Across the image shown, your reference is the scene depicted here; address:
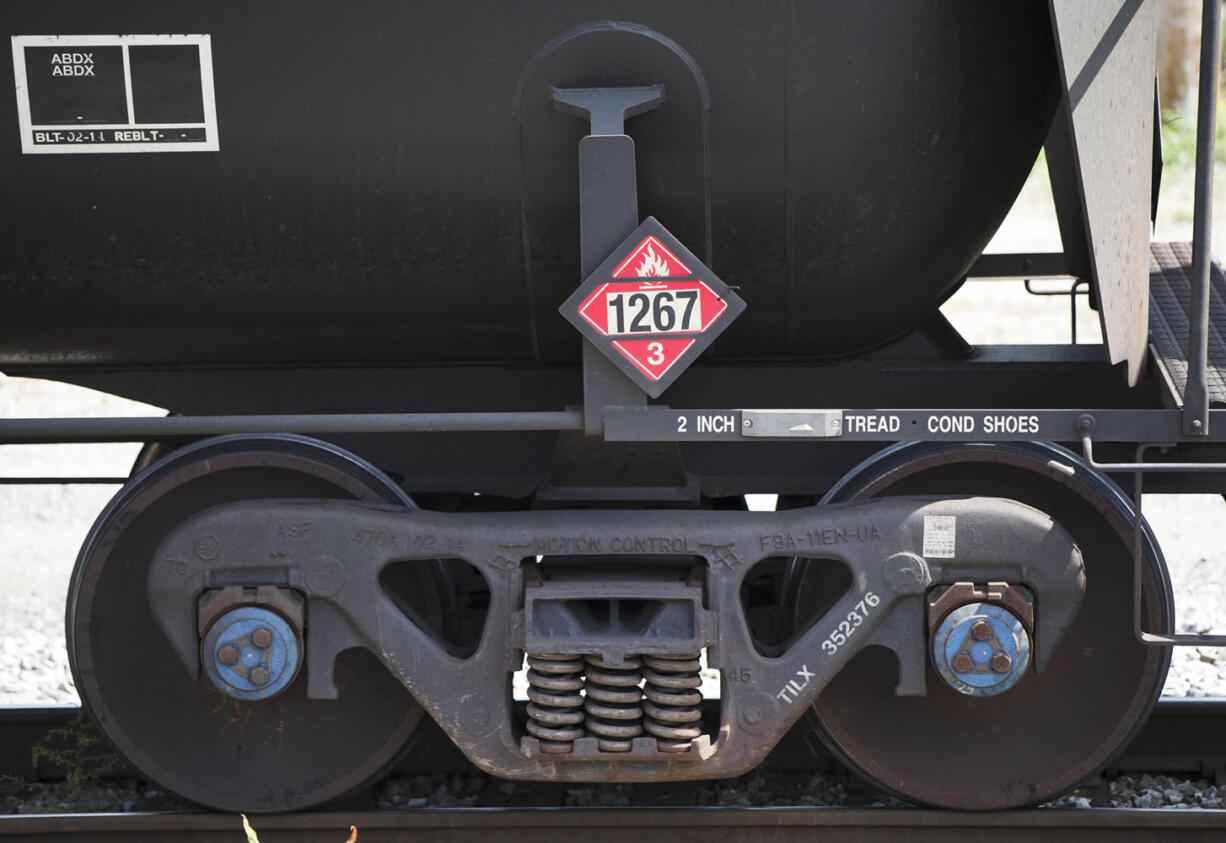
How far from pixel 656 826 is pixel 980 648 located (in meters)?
0.89

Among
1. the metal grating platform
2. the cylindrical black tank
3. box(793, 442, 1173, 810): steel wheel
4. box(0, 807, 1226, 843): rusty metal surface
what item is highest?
the cylindrical black tank

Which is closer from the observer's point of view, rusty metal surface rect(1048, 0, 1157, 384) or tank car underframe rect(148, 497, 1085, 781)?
rusty metal surface rect(1048, 0, 1157, 384)

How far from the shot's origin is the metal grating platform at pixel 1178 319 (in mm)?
3000

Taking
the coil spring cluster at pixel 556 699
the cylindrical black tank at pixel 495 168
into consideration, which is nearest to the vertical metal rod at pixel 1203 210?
the cylindrical black tank at pixel 495 168

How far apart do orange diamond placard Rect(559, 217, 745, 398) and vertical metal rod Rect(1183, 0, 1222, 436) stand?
3.03 feet

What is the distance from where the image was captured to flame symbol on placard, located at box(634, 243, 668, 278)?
2793 millimetres

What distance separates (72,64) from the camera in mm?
2803

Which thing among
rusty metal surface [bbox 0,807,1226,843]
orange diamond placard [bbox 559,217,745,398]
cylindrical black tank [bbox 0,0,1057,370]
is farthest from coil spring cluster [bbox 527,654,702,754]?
cylindrical black tank [bbox 0,0,1057,370]

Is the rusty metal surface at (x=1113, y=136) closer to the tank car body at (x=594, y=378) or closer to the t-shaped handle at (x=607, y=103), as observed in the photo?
the tank car body at (x=594, y=378)

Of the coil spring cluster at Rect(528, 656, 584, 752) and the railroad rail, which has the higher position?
the coil spring cluster at Rect(528, 656, 584, 752)

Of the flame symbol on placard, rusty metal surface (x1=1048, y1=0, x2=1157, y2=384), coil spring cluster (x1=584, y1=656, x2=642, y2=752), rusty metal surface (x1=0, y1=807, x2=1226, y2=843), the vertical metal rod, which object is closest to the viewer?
the vertical metal rod

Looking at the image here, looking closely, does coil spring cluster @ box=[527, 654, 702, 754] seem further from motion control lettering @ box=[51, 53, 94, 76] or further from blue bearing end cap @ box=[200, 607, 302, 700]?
motion control lettering @ box=[51, 53, 94, 76]

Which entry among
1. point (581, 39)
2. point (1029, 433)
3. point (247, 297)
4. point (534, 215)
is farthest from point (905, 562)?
point (247, 297)

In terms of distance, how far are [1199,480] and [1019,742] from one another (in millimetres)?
788
